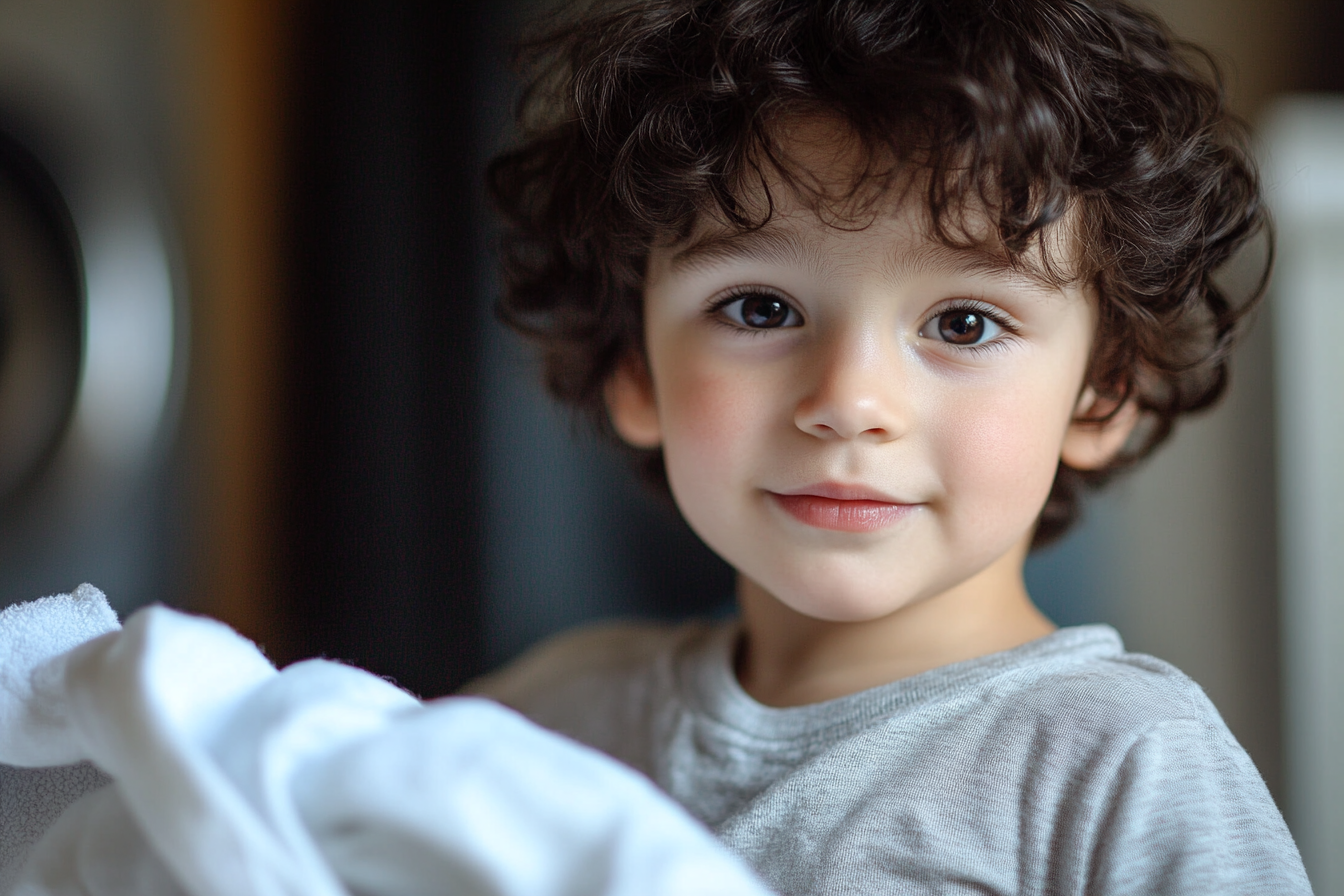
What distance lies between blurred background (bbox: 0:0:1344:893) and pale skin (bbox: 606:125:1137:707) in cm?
52

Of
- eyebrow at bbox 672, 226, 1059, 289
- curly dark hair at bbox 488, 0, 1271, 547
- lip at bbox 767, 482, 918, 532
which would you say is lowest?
lip at bbox 767, 482, 918, 532

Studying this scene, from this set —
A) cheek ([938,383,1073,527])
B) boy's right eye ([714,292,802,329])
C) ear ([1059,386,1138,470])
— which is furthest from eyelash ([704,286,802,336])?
ear ([1059,386,1138,470])

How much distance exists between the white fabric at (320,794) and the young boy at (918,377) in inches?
9.4

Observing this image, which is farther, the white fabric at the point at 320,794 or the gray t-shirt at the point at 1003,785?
the gray t-shirt at the point at 1003,785

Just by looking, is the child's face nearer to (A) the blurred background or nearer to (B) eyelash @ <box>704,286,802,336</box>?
(B) eyelash @ <box>704,286,802,336</box>

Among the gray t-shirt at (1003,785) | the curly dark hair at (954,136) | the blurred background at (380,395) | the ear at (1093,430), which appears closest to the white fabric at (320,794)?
the gray t-shirt at (1003,785)

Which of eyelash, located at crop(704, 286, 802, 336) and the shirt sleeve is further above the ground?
eyelash, located at crop(704, 286, 802, 336)

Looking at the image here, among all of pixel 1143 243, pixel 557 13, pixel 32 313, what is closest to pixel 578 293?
pixel 557 13

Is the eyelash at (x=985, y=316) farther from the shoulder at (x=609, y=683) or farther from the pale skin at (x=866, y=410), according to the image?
the shoulder at (x=609, y=683)

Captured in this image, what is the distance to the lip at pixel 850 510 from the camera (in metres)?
0.57

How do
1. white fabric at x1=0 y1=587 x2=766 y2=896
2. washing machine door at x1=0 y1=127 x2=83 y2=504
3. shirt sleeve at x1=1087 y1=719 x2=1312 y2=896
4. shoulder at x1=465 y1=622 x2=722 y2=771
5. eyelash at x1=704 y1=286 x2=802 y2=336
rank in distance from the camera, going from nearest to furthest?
white fabric at x1=0 y1=587 x2=766 y2=896 → shirt sleeve at x1=1087 y1=719 x2=1312 y2=896 → eyelash at x1=704 y1=286 x2=802 y2=336 → shoulder at x1=465 y1=622 x2=722 y2=771 → washing machine door at x1=0 y1=127 x2=83 y2=504

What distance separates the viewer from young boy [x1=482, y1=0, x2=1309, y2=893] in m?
0.51

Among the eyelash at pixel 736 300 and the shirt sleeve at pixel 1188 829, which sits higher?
the eyelash at pixel 736 300

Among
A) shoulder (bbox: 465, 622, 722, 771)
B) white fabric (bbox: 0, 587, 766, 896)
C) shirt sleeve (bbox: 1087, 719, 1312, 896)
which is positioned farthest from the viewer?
shoulder (bbox: 465, 622, 722, 771)
